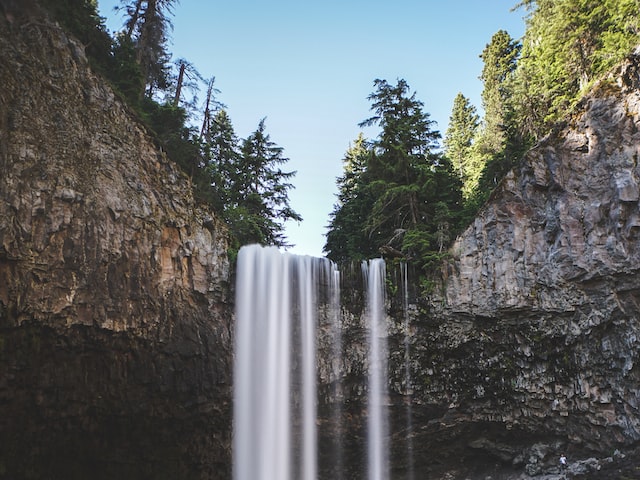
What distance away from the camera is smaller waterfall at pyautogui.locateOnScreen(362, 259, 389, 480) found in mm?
13539

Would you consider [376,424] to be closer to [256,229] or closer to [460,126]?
[256,229]

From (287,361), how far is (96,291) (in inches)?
246

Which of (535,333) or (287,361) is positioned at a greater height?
(535,333)

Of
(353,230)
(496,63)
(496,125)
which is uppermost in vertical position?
(496,63)

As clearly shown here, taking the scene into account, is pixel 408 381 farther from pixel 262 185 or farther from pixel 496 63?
pixel 496 63

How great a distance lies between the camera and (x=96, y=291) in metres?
10.1

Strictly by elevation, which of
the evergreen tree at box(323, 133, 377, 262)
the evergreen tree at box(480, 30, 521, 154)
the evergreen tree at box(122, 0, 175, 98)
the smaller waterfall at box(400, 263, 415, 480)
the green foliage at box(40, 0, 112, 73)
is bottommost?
the smaller waterfall at box(400, 263, 415, 480)

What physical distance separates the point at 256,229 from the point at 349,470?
942 centimetres

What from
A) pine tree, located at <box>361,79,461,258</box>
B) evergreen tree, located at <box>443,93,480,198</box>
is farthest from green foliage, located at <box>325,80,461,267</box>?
evergreen tree, located at <box>443,93,480,198</box>

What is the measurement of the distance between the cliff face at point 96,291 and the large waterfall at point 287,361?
2.22 ft

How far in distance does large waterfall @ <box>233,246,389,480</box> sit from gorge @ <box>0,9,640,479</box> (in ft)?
1.19

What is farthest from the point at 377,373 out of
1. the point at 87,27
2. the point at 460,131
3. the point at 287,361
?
the point at 460,131

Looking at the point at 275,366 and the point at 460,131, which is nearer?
the point at 275,366

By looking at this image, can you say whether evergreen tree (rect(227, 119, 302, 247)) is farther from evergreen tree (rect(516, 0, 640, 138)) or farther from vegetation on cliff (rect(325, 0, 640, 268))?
evergreen tree (rect(516, 0, 640, 138))
